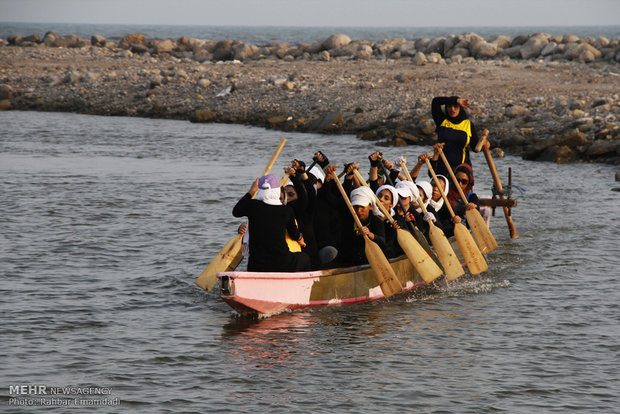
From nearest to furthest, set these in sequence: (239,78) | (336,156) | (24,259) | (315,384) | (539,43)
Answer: (315,384), (24,259), (336,156), (239,78), (539,43)

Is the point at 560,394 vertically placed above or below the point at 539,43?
below

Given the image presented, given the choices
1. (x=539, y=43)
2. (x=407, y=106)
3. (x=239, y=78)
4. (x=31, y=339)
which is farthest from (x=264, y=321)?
(x=539, y=43)

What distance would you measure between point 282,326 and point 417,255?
2.25 m

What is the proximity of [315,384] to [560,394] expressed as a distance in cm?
239

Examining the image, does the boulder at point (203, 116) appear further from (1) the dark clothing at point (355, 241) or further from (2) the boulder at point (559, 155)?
(1) the dark clothing at point (355, 241)

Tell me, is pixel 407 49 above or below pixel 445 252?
above

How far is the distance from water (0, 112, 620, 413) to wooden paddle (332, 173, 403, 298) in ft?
1.18

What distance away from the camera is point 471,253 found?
502 inches

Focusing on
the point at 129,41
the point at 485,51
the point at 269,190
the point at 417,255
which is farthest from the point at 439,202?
the point at 129,41

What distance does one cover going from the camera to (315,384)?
880 centimetres

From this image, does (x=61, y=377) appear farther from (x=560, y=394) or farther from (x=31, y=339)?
(x=560, y=394)

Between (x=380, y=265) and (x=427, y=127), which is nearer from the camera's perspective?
(x=380, y=265)

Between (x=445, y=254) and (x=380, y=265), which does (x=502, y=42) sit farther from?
(x=380, y=265)

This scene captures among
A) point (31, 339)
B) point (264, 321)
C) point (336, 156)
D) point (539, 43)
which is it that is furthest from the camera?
point (539, 43)
